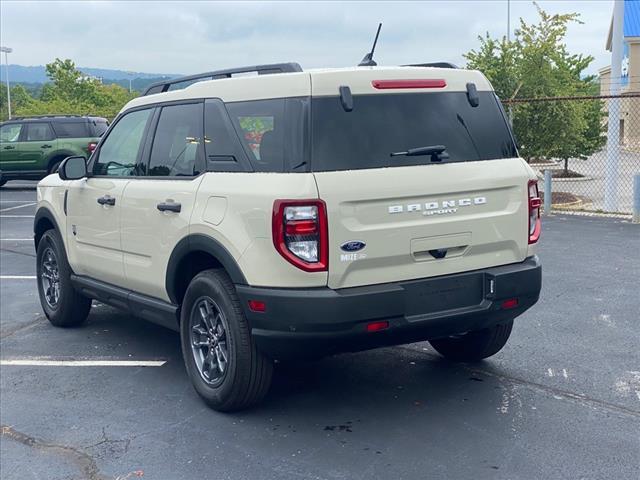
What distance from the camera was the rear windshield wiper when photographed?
14.6ft

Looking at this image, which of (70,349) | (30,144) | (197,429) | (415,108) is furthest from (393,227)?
(30,144)

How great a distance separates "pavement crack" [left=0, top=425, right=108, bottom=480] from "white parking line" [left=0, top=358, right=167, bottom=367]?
1187 mm

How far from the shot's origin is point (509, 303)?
15.3 feet

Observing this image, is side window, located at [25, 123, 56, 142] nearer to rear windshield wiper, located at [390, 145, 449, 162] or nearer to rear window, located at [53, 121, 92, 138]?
rear window, located at [53, 121, 92, 138]

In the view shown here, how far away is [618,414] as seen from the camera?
15.2ft

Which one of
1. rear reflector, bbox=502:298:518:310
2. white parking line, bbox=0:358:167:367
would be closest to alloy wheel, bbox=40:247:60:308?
white parking line, bbox=0:358:167:367

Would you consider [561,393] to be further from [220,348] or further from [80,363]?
[80,363]

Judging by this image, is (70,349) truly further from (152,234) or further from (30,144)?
(30,144)

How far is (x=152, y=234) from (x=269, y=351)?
1374mm

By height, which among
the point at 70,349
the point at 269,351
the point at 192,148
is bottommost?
the point at 70,349

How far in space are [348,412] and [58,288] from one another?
332cm

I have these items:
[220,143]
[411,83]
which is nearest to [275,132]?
[220,143]

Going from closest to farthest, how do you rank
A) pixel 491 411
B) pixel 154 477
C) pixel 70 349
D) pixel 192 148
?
pixel 154 477
pixel 491 411
pixel 192 148
pixel 70 349

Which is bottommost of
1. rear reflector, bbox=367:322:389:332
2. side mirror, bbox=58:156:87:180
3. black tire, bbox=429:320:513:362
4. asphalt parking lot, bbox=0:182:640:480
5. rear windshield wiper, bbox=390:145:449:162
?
asphalt parking lot, bbox=0:182:640:480
